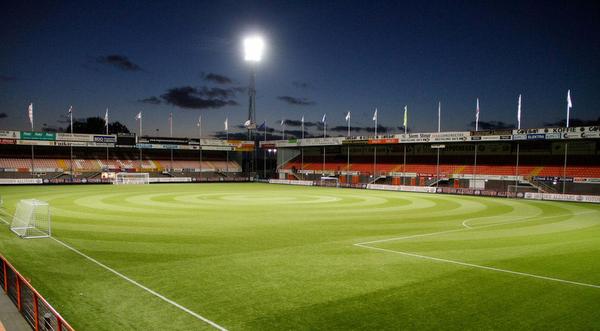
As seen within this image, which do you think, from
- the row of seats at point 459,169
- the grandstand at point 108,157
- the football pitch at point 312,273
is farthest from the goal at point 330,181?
the football pitch at point 312,273

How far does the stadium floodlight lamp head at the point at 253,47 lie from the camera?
46406mm

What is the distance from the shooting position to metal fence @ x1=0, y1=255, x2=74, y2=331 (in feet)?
20.8

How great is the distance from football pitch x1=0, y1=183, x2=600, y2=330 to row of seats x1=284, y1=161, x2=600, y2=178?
2613 centimetres

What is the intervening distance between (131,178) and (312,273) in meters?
53.6

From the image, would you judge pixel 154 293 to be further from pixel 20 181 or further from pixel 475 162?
pixel 20 181

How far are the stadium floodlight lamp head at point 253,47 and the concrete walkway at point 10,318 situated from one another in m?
41.4

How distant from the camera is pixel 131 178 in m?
58.8

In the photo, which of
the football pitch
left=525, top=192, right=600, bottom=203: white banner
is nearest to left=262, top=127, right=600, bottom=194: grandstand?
left=525, top=192, right=600, bottom=203: white banner

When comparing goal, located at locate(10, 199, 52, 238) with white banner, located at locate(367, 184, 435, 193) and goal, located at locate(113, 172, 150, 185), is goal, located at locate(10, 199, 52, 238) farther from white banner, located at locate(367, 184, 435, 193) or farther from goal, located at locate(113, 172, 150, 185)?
white banner, located at locate(367, 184, 435, 193)

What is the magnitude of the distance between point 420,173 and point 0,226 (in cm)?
4690

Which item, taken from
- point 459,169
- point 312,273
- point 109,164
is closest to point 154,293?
point 312,273

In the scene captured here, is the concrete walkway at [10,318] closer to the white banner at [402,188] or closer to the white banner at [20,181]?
the white banner at [402,188]

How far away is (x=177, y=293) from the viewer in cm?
973

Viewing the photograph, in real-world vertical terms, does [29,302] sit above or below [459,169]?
below
